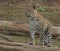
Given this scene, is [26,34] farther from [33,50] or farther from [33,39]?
[33,50]

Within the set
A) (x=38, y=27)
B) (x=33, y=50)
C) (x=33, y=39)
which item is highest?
(x=33, y=50)

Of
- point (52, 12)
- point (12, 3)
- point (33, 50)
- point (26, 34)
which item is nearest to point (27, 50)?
point (33, 50)

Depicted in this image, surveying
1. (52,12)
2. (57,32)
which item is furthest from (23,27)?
(52,12)

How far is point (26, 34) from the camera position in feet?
29.3

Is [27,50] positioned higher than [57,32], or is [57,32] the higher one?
[27,50]

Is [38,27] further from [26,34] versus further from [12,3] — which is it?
[12,3]

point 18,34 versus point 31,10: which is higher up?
point 31,10

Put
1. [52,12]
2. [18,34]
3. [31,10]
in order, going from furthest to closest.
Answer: [52,12] < [18,34] < [31,10]

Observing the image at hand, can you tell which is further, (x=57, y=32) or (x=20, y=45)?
(x=57, y=32)

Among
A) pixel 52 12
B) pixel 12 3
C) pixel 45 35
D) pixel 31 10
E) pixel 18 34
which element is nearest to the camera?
pixel 45 35

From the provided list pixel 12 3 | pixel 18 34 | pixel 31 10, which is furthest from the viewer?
pixel 12 3

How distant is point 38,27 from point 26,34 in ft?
3.65

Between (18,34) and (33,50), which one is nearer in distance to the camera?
(33,50)

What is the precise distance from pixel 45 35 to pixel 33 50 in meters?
4.89
